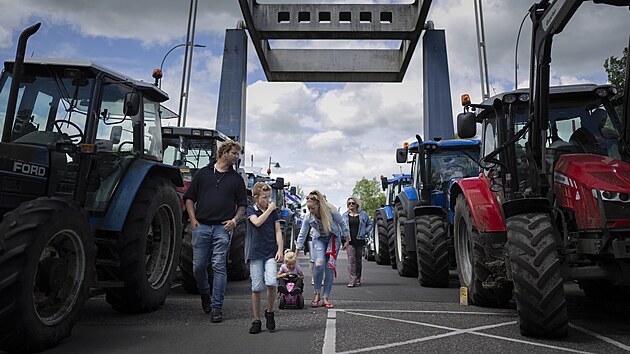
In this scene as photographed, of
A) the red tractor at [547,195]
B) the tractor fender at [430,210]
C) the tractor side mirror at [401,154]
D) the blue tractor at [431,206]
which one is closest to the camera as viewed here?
the red tractor at [547,195]

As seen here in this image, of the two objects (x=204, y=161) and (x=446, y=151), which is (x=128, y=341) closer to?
(x=204, y=161)

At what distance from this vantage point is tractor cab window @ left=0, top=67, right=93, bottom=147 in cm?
562

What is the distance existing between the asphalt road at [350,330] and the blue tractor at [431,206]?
148cm

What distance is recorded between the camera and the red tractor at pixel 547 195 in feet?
16.0

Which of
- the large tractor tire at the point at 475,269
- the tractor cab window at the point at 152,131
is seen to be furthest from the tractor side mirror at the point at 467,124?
the tractor cab window at the point at 152,131

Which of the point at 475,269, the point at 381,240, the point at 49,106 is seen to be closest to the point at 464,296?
the point at 475,269

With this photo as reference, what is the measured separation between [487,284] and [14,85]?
531 cm

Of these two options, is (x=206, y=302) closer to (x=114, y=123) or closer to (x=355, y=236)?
(x=114, y=123)

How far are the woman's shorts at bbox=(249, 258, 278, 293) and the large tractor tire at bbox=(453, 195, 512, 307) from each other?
2.49 metres

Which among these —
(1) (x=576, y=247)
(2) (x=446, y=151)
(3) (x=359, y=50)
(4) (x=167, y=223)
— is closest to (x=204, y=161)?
(4) (x=167, y=223)

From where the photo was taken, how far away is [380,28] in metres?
18.7

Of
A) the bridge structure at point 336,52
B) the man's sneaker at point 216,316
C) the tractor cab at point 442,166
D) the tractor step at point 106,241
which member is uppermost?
the bridge structure at point 336,52

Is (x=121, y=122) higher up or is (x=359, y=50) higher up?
(x=359, y=50)

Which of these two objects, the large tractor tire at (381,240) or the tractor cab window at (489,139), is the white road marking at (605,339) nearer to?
the tractor cab window at (489,139)
